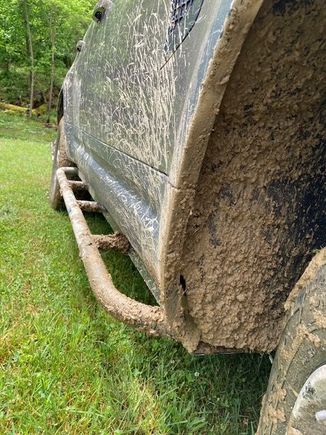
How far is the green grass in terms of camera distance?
1.63m

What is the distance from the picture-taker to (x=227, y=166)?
1096mm

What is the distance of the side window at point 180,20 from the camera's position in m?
1.06

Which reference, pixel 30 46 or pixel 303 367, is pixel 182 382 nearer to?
pixel 303 367

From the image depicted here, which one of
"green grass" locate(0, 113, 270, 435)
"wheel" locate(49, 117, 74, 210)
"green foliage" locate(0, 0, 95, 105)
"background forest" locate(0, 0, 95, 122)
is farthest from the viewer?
"background forest" locate(0, 0, 95, 122)

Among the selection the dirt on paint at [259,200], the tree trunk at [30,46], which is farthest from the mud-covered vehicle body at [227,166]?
the tree trunk at [30,46]

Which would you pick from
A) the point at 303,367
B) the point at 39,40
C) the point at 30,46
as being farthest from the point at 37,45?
the point at 303,367

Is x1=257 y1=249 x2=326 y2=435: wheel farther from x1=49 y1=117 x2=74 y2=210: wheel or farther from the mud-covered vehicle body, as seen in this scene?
x1=49 y1=117 x2=74 y2=210: wheel

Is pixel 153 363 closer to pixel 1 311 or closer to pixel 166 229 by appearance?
pixel 1 311

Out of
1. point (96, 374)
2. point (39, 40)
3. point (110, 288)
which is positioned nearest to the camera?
point (110, 288)

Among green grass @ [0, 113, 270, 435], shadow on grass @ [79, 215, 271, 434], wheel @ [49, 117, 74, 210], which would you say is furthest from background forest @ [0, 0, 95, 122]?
shadow on grass @ [79, 215, 271, 434]

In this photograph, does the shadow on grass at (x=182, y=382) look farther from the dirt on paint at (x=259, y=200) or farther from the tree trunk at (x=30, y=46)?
the tree trunk at (x=30, y=46)

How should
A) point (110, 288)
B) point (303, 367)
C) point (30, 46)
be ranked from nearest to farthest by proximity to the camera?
1. point (303, 367)
2. point (110, 288)
3. point (30, 46)

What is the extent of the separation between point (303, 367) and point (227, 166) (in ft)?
1.50

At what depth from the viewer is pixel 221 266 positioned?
1.19 meters
